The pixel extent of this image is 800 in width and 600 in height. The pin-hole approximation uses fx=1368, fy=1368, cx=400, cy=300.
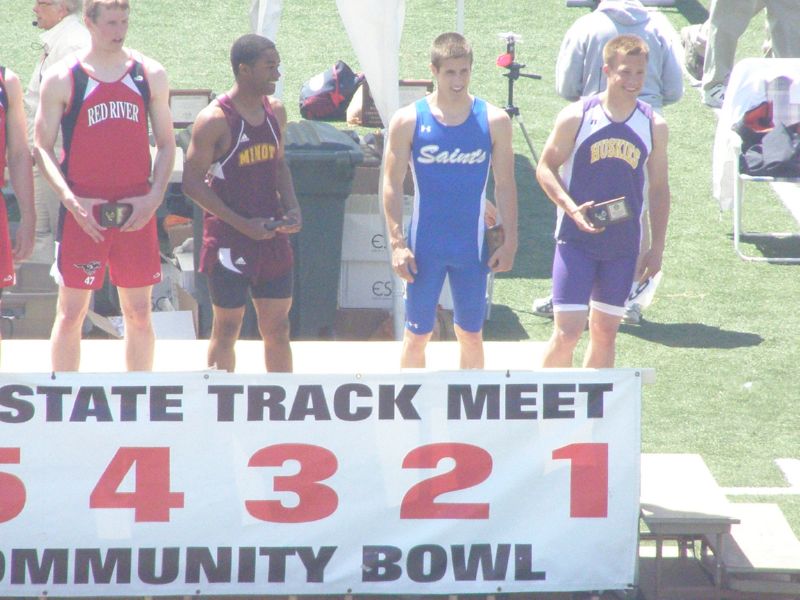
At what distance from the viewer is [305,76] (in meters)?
14.0

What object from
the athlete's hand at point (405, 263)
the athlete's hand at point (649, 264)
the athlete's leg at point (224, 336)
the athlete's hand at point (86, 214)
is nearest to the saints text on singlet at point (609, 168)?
the athlete's hand at point (649, 264)

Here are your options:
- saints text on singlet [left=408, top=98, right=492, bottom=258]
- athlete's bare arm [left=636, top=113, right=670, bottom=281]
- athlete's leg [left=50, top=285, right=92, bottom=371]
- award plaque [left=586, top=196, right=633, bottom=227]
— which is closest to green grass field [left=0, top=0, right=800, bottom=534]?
athlete's bare arm [left=636, top=113, right=670, bottom=281]

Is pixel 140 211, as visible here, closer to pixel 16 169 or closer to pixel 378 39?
pixel 16 169

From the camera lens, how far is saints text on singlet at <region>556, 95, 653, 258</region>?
19.5 feet

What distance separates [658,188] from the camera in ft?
19.8

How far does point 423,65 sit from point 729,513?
9.30 m

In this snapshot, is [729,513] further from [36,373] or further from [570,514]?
[36,373]

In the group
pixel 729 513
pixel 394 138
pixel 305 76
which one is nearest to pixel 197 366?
pixel 394 138

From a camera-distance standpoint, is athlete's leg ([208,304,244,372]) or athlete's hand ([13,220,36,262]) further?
athlete's leg ([208,304,244,372])

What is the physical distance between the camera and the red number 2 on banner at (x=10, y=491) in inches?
200

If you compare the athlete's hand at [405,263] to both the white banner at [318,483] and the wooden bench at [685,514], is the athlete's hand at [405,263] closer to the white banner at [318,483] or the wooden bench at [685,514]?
the white banner at [318,483]

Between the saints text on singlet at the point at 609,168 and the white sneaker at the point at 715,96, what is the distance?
23.6 ft

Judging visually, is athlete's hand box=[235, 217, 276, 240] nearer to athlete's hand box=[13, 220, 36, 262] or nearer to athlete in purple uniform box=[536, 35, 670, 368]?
athlete's hand box=[13, 220, 36, 262]

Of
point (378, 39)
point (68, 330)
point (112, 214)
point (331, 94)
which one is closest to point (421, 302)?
point (112, 214)
